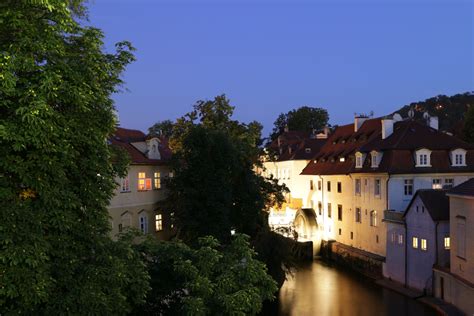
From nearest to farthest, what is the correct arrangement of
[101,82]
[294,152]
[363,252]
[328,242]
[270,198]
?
[101,82], [270,198], [363,252], [328,242], [294,152]

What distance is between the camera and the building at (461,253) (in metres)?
24.6

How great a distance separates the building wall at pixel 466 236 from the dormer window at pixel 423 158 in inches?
384

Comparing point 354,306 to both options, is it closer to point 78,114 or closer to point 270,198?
point 270,198

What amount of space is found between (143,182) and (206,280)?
17980 millimetres

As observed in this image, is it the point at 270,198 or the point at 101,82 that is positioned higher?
the point at 101,82

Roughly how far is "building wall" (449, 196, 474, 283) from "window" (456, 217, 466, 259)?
0.10 m

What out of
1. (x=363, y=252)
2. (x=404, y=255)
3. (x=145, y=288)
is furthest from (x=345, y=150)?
(x=145, y=288)

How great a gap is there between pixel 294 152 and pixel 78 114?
48804mm

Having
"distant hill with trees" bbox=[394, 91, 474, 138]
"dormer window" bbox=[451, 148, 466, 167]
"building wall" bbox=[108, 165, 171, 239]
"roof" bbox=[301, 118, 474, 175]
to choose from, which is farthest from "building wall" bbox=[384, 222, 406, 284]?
"distant hill with trees" bbox=[394, 91, 474, 138]

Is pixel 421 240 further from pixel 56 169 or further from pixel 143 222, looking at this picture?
pixel 56 169

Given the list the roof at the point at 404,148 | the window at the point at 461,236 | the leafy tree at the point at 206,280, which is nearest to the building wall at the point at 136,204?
the leafy tree at the point at 206,280

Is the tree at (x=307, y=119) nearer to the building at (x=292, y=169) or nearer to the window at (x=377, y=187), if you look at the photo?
the building at (x=292, y=169)

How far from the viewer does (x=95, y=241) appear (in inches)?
453

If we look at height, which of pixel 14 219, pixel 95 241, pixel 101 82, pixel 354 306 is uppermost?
pixel 101 82
